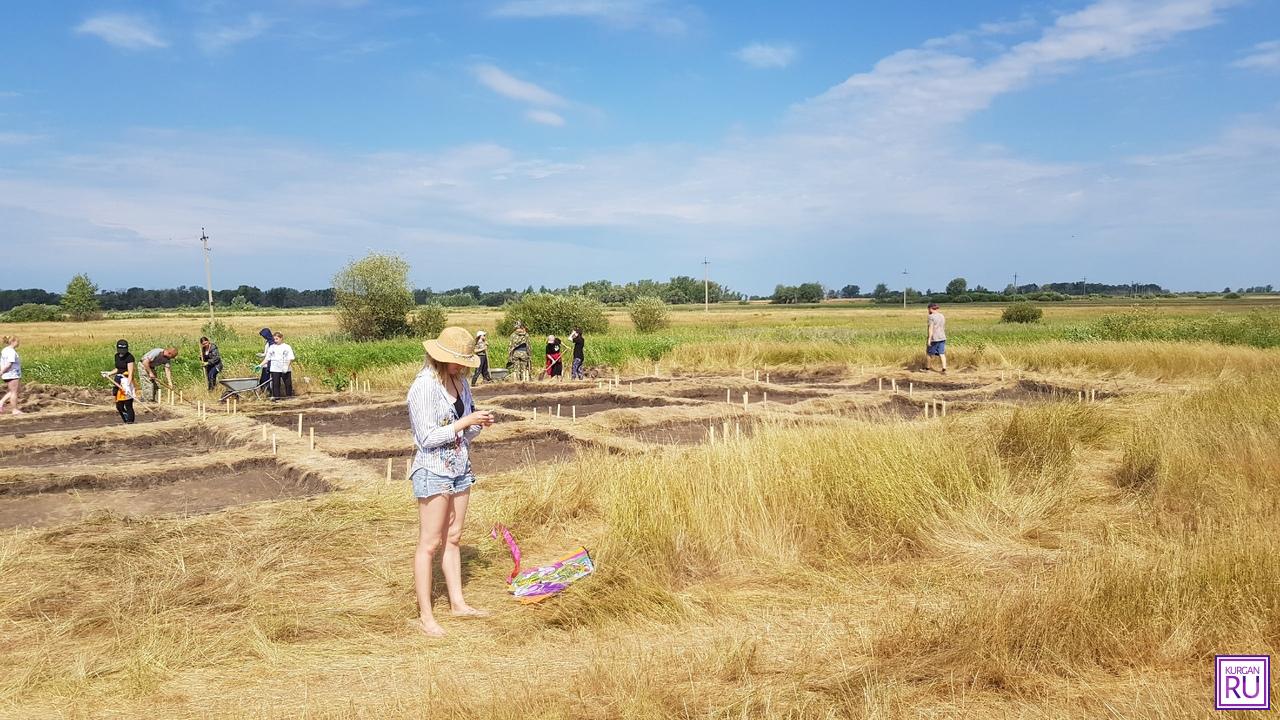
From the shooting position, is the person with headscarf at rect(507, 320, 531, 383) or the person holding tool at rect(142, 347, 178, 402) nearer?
the person holding tool at rect(142, 347, 178, 402)

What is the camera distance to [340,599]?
16.0 feet

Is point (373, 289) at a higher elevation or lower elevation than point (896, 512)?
higher

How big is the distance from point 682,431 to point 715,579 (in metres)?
6.67

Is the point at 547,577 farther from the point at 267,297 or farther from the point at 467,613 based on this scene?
the point at 267,297

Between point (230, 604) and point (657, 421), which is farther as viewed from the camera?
point (657, 421)

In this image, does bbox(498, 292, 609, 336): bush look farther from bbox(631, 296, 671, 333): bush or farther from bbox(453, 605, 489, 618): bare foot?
bbox(453, 605, 489, 618): bare foot

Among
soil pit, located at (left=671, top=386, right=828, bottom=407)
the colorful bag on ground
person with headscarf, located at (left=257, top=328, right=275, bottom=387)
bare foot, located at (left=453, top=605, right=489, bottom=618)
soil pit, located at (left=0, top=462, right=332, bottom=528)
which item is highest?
person with headscarf, located at (left=257, top=328, right=275, bottom=387)

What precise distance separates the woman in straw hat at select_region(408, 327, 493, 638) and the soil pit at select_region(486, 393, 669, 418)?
32.9 ft

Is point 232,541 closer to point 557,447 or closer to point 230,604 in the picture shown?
point 230,604

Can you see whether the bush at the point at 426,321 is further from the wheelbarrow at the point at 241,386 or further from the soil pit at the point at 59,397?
the wheelbarrow at the point at 241,386

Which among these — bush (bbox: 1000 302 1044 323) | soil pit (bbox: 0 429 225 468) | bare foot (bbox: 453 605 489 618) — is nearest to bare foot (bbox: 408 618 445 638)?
bare foot (bbox: 453 605 489 618)

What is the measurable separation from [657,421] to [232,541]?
712 cm

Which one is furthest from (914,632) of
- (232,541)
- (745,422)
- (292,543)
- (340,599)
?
(745,422)

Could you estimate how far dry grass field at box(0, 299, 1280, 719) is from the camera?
3.47 m
